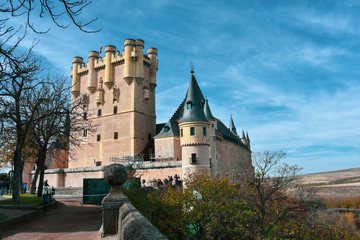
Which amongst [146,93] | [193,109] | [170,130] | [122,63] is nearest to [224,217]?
[193,109]

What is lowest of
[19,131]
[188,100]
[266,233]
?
[266,233]

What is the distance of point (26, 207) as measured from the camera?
13430 millimetres

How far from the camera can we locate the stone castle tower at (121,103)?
40531 millimetres

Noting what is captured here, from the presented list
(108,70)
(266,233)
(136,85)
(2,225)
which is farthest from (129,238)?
(108,70)

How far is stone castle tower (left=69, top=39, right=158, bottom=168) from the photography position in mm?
40531

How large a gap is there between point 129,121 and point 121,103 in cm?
350

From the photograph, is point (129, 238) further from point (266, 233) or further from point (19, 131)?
point (19, 131)

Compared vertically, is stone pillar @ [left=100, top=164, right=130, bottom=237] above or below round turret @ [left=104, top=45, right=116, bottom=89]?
below

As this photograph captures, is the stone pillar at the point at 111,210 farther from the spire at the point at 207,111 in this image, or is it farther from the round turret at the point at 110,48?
the round turret at the point at 110,48

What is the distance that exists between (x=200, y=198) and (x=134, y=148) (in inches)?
979

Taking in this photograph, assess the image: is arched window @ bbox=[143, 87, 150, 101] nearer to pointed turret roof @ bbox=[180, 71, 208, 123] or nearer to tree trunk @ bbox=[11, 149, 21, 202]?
pointed turret roof @ bbox=[180, 71, 208, 123]

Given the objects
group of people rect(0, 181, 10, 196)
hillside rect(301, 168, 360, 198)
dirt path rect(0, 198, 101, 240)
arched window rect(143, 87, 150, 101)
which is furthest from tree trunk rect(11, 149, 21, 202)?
arched window rect(143, 87, 150, 101)

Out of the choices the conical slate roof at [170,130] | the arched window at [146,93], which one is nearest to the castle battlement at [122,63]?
the arched window at [146,93]

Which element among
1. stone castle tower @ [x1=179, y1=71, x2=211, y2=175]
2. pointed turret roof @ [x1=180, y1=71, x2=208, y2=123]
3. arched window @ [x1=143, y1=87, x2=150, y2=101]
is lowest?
stone castle tower @ [x1=179, y1=71, x2=211, y2=175]
